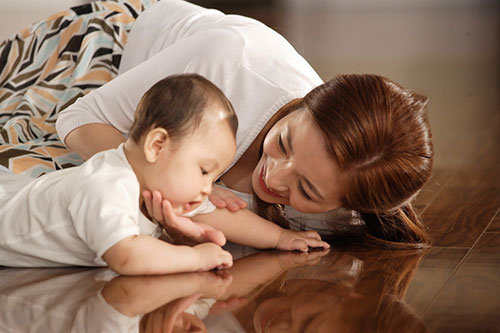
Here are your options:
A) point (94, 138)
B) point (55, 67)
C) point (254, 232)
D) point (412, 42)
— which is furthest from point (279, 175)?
point (412, 42)

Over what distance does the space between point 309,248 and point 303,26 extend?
4760 mm

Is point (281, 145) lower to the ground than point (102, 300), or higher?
higher

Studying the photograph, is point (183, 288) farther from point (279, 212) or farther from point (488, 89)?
point (488, 89)

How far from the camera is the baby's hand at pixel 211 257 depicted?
4.49 ft

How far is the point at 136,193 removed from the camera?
52.2 inches

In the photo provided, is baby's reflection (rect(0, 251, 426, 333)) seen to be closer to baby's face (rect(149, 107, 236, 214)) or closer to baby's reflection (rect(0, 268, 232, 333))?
baby's reflection (rect(0, 268, 232, 333))

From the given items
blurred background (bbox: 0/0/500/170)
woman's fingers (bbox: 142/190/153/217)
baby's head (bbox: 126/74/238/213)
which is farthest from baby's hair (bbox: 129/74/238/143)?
blurred background (bbox: 0/0/500/170)

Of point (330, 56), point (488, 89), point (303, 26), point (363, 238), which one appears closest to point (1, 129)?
point (363, 238)

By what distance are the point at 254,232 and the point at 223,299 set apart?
355mm

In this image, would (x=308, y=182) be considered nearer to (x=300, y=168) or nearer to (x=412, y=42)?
(x=300, y=168)

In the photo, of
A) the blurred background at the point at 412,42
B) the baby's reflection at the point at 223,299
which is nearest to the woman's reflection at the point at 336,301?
the baby's reflection at the point at 223,299

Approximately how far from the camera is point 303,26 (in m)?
6.19

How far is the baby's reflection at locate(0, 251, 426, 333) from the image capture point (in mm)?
1106

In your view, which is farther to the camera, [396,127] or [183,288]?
[396,127]
